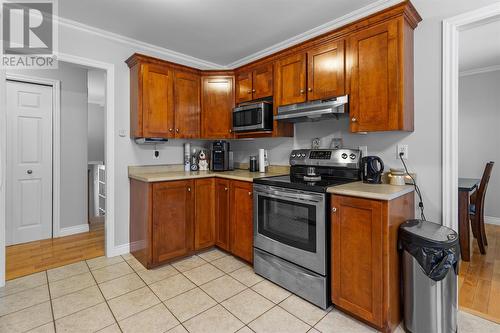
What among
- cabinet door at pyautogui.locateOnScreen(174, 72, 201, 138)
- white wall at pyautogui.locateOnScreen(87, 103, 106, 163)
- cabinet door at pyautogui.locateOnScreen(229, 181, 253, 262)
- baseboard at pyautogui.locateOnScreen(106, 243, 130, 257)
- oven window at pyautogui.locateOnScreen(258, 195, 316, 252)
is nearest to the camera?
oven window at pyautogui.locateOnScreen(258, 195, 316, 252)

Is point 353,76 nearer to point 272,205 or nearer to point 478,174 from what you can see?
point 272,205

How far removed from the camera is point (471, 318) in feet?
6.01

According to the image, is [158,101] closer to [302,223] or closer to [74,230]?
[302,223]

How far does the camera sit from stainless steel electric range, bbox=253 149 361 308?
76.2 inches

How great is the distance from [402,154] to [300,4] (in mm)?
1658

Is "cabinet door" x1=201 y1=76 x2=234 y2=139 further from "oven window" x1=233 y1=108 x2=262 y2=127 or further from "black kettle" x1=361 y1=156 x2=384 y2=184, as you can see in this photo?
"black kettle" x1=361 y1=156 x2=384 y2=184

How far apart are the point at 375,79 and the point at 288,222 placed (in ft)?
4.56

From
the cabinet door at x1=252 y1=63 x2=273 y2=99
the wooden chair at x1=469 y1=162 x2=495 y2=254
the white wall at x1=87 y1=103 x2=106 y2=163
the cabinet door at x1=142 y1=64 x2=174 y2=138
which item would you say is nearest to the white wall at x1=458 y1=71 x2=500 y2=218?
the wooden chair at x1=469 y1=162 x2=495 y2=254

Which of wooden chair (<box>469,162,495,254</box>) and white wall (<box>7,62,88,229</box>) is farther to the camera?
white wall (<box>7,62,88,229</box>)

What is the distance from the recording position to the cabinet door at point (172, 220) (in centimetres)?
264

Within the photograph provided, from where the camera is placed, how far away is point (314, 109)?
7.71ft

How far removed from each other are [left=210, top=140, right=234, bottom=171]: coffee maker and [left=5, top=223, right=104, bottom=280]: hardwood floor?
1.76 m

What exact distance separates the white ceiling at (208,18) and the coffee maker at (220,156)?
1.30 m

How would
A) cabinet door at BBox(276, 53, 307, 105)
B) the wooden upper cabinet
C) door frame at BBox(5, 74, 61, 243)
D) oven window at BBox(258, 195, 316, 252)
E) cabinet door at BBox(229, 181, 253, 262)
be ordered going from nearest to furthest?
the wooden upper cabinet
oven window at BBox(258, 195, 316, 252)
cabinet door at BBox(276, 53, 307, 105)
cabinet door at BBox(229, 181, 253, 262)
door frame at BBox(5, 74, 61, 243)
